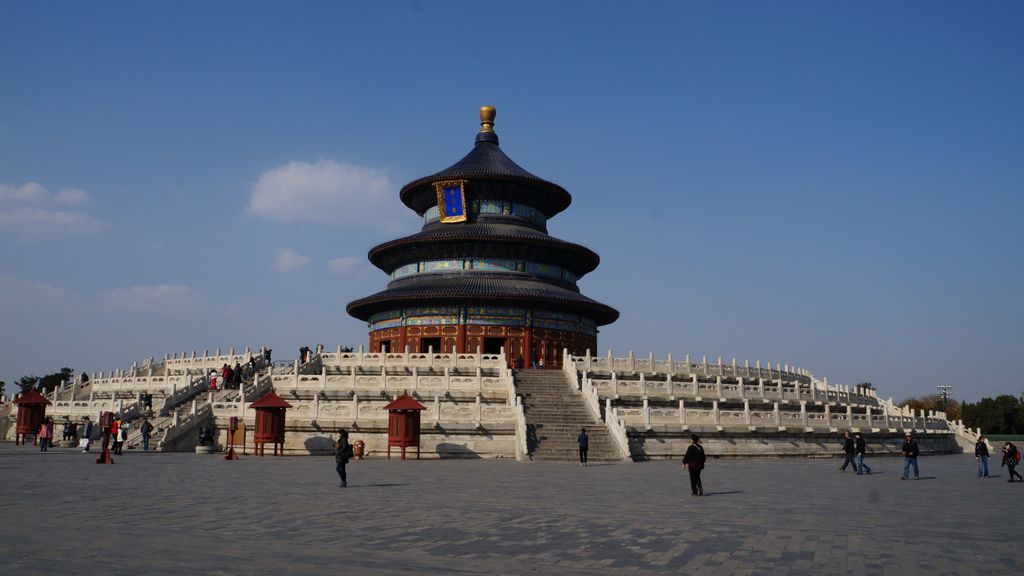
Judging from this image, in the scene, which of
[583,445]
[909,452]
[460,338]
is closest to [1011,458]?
[909,452]

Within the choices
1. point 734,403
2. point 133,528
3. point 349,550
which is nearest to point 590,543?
point 349,550

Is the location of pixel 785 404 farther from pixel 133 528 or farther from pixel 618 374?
pixel 133 528

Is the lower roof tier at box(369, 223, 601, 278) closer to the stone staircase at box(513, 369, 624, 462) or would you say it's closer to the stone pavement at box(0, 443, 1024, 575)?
the stone staircase at box(513, 369, 624, 462)

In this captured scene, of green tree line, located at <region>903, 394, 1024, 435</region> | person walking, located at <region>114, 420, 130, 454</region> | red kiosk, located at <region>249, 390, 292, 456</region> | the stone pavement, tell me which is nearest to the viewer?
the stone pavement

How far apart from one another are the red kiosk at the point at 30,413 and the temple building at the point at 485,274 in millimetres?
18052

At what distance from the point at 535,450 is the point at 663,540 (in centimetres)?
1693

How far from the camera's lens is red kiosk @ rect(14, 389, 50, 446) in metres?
34.1

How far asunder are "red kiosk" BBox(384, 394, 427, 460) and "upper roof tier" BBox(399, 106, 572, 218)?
27.7 meters

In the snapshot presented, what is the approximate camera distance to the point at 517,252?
50.9 m

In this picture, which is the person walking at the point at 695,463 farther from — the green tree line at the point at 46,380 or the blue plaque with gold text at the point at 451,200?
the green tree line at the point at 46,380

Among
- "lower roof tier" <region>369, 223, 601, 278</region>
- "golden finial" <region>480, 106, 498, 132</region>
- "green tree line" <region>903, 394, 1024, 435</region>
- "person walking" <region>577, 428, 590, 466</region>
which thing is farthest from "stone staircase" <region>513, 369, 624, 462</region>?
"green tree line" <region>903, 394, 1024, 435</region>

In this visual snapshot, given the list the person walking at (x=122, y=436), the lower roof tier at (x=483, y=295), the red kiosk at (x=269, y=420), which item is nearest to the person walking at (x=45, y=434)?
the person walking at (x=122, y=436)

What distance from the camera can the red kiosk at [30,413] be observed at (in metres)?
34.1

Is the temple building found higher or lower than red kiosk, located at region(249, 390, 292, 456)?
higher
